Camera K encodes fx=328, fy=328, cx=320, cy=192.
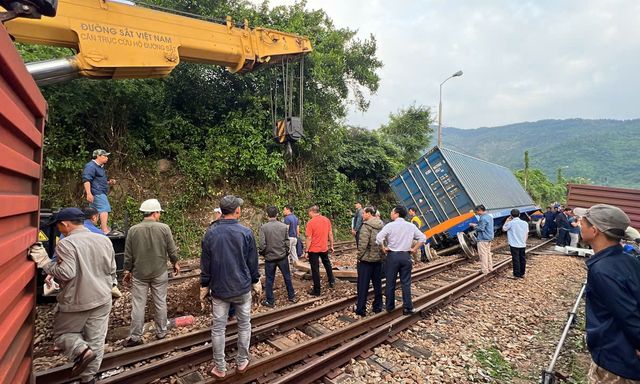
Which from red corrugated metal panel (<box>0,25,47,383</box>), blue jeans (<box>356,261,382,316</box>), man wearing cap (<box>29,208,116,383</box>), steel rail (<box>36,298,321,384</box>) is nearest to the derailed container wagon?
blue jeans (<box>356,261,382,316</box>)

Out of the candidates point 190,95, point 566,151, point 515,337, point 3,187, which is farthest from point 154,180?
point 566,151

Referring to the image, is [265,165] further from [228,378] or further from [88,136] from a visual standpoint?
[228,378]

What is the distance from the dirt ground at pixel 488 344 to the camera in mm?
3988

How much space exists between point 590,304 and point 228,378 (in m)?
3.36

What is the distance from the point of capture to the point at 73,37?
5.39m

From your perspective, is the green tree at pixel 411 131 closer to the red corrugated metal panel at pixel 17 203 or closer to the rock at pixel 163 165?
the rock at pixel 163 165

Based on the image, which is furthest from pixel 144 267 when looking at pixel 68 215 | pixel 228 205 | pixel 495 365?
pixel 495 365

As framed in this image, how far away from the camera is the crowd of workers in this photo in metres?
2.20

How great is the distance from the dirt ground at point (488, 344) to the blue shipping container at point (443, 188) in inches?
133

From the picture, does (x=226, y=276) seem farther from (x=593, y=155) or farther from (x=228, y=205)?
(x=593, y=155)

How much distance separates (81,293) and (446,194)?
9.97 metres

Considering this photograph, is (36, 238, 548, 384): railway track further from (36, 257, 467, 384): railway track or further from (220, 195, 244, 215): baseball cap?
(220, 195, 244, 215): baseball cap

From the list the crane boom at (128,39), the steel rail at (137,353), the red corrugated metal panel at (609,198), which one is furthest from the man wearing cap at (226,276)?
the red corrugated metal panel at (609,198)

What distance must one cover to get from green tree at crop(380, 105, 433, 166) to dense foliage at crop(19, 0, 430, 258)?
28.8 feet
